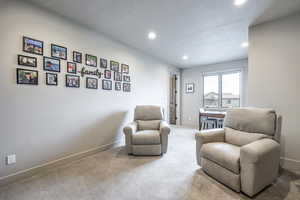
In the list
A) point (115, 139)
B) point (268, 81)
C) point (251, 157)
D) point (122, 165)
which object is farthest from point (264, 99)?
point (115, 139)

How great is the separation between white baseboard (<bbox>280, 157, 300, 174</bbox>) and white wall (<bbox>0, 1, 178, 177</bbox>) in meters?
3.22

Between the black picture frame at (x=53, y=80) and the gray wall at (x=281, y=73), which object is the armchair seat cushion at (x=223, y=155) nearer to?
the gray wall at (x=281, y=73)

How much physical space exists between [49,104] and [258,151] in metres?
2.98

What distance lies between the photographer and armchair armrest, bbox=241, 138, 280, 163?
163cm

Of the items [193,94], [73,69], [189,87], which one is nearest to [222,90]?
Result: [193,94]

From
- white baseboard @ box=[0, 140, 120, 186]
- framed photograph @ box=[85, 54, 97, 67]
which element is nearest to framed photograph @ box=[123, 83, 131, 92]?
framed photograph @ box=[85, 54, 97, 67]

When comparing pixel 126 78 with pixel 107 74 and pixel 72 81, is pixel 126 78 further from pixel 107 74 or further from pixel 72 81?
pixel 72 81

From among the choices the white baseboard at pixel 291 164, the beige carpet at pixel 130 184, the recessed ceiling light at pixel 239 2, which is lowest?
the beige carpet at pixel 130 184

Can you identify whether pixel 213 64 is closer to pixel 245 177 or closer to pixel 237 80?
pixel 237 80

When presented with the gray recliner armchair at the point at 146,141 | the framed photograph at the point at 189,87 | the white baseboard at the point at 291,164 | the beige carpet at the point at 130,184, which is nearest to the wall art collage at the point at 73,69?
the gray recliner armchair at the point at 146,141

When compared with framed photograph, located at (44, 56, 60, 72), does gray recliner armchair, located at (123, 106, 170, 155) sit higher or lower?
lower

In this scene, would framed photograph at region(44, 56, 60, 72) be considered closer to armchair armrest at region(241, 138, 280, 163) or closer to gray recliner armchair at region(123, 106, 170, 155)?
gray recliner armchair at region(123, 106, 170, 155)

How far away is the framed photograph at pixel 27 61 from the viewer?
2.09 m

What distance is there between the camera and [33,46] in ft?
7.25
